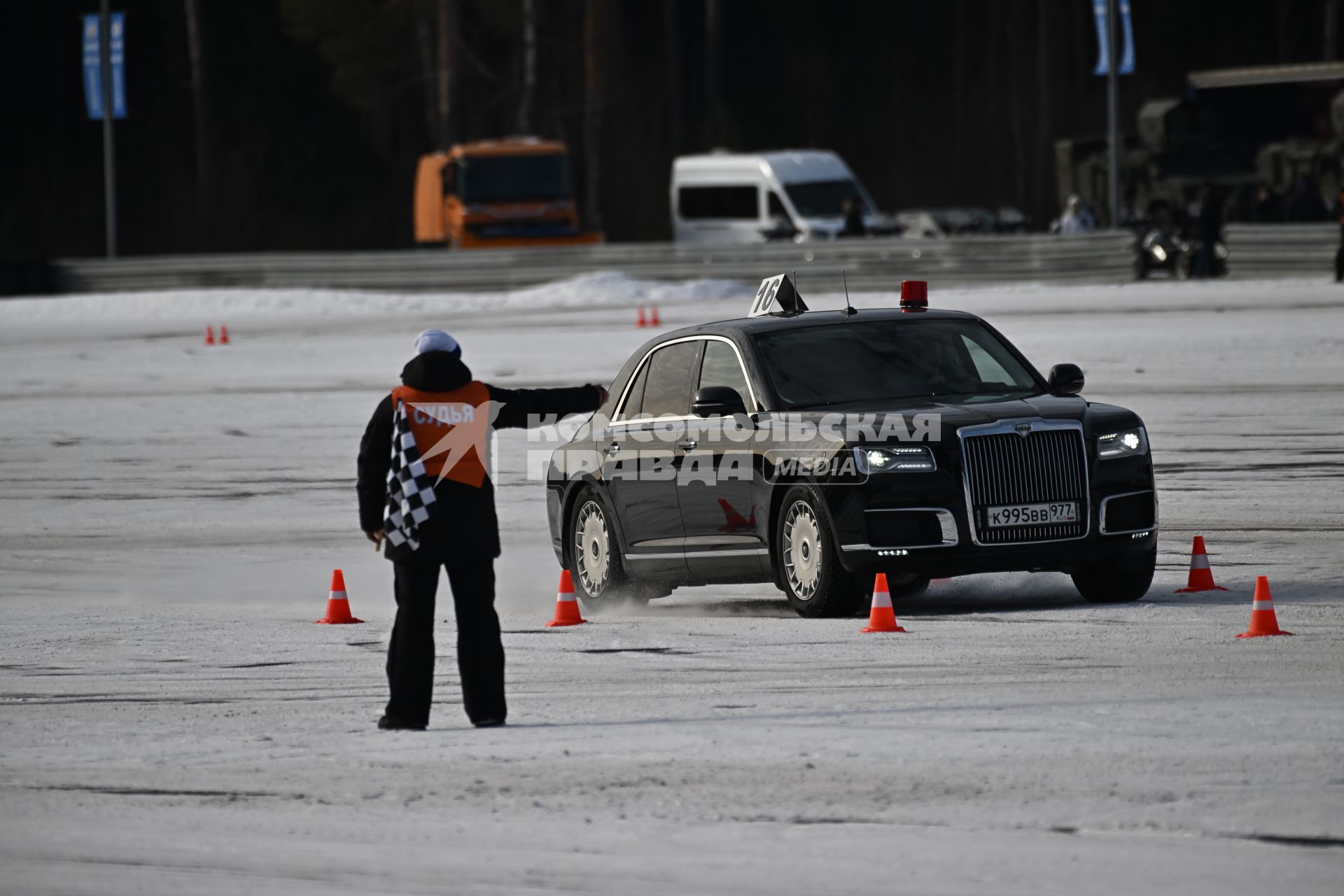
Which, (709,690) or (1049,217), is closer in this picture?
(709,690)

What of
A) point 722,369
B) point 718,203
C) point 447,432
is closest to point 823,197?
point 718,203

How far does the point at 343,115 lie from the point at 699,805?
218ft

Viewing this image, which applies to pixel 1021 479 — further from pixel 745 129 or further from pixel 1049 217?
pixel 745 129

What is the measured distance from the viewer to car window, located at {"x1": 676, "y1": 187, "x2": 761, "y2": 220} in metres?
44.9

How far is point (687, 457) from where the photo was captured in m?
12.2

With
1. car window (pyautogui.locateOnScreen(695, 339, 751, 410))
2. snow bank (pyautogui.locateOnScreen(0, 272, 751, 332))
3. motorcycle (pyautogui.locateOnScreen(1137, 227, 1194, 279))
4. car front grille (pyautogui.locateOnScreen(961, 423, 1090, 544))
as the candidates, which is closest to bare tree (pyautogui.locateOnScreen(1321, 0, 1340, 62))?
motorcycle (pyautogui.locateOnScreen(1137, 227, 1194, 279))

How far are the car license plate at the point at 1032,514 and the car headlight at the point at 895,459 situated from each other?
1.21 feet

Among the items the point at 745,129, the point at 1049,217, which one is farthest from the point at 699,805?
the point at 745,129

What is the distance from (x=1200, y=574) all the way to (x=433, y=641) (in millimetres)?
4989

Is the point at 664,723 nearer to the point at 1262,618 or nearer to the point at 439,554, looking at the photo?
the point at 439,554

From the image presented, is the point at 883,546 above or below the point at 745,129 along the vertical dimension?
below

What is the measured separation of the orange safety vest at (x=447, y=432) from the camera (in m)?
8.35

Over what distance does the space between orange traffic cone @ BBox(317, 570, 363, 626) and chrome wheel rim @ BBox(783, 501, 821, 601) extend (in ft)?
7.57

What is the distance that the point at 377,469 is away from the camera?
8461mm
